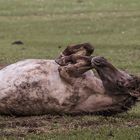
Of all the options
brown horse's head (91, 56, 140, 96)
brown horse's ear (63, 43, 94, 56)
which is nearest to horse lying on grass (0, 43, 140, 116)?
brown horse's head (91, 56, 140, 96)

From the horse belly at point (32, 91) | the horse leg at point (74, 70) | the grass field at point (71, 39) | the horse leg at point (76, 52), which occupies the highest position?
the horse leg at point (76, 52)

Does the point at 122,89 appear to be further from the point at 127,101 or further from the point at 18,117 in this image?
the point at 18,117

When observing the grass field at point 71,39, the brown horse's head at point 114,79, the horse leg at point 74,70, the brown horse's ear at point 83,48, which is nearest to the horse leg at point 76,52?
the brown horse's ear at point 83,48

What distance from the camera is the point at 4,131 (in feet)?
22.2

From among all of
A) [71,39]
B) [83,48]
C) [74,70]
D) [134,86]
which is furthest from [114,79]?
[71,39]

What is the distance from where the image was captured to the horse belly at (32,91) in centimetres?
765

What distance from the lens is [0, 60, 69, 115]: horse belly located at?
7.65 m

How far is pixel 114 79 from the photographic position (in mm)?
7625

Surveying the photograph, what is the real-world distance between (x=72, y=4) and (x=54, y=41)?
26.3 ft

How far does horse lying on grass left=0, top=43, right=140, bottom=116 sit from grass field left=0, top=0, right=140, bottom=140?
152mm

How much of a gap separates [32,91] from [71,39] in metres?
10.6

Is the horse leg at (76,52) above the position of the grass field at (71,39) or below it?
above

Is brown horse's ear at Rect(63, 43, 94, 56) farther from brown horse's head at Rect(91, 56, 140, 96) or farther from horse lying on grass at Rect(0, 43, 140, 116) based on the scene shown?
brown horse's head at Rect(91, 56, 140, 96)

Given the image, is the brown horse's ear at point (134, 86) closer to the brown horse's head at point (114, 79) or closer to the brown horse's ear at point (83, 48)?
the brown horse's head at point (114, 79)
